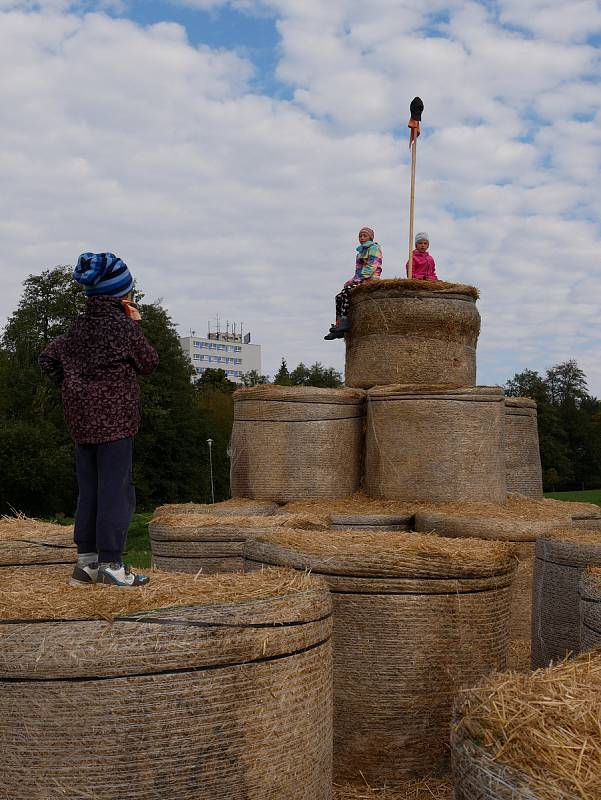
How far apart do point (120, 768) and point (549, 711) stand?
4.31 feet

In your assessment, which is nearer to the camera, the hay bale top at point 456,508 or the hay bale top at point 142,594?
the hay bale top at point 142,594

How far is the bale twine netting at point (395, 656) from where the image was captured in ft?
13.5

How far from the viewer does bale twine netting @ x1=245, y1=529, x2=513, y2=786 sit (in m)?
4.11

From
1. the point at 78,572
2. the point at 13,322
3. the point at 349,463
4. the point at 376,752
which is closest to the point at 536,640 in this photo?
the point at 376,752

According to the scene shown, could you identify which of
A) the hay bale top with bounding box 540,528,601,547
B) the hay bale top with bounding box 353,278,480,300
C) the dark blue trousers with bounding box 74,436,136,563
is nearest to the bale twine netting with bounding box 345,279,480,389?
the hay bale top with bounding box 353,278,480,300

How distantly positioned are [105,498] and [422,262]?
21.6 feet

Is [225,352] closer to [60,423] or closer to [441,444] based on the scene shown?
[60,423]

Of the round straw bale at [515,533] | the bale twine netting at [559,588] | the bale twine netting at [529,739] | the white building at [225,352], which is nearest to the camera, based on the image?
the bale twine netting at [529,739]

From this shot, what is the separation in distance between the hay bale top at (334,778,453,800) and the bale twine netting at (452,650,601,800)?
1448 millimetres

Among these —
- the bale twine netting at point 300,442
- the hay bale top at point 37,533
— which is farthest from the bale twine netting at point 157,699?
the bale twine netting at point 300,442

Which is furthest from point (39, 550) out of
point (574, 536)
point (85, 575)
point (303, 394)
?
point (303, 394)

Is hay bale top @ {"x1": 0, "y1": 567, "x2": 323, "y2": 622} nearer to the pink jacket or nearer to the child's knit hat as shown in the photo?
the child's knit hat

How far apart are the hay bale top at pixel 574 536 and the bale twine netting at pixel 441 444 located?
1.71m

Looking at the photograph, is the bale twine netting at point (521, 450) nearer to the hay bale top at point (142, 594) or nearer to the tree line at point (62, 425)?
the hay bale top at point (142, 594)
